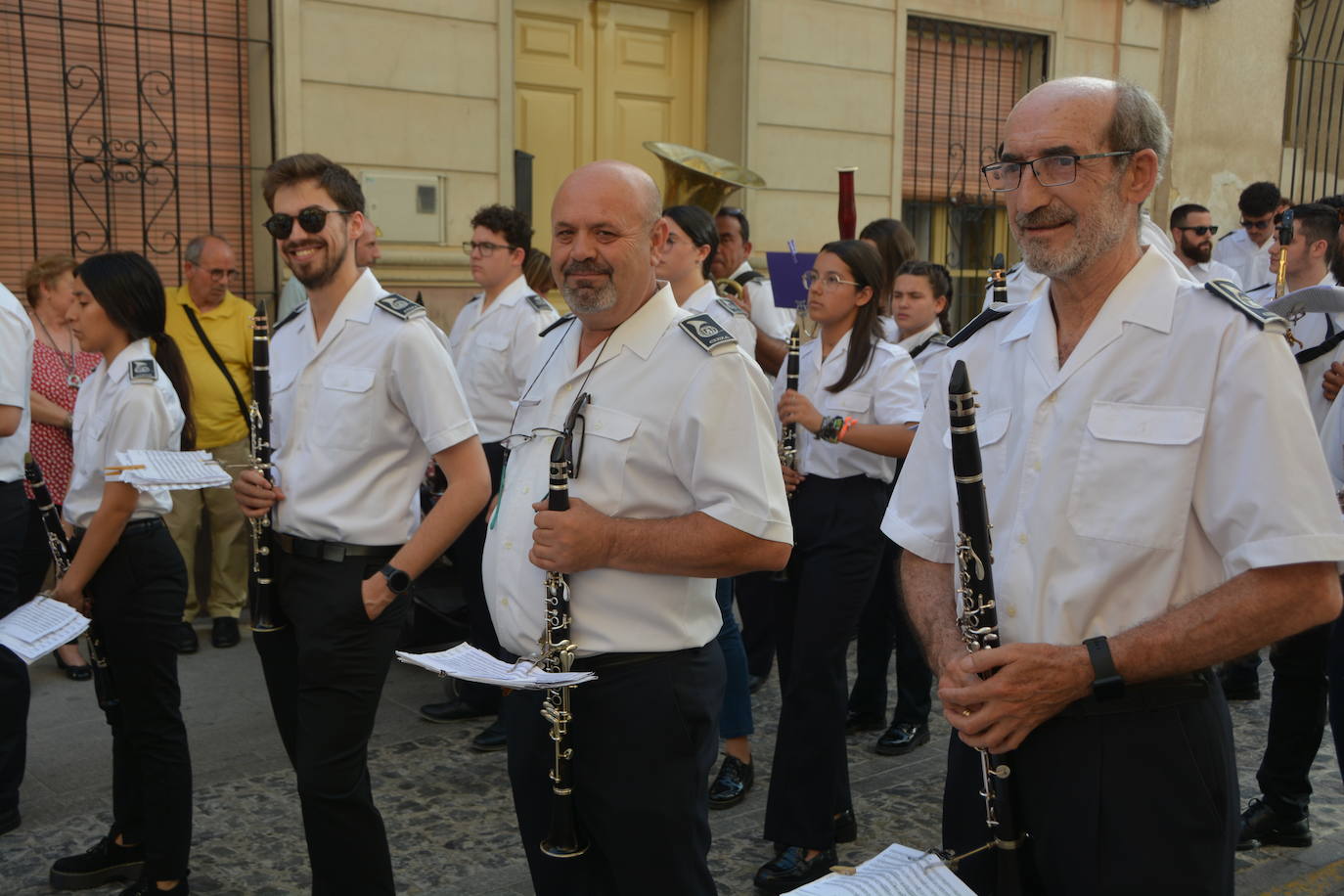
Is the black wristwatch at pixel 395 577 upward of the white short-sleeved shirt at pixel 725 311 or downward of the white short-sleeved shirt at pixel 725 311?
downward

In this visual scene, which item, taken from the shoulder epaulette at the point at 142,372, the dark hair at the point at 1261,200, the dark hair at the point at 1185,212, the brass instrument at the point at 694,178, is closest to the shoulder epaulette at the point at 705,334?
the shoulder epaulette at the point at 142,372

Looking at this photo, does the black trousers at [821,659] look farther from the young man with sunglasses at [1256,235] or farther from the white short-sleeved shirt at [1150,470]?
the young man with sunglasses at [1256,235]

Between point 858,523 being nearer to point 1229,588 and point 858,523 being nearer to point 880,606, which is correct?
point 880,606

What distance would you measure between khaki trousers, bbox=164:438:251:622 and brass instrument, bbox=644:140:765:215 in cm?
308

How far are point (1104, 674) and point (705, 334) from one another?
119cm

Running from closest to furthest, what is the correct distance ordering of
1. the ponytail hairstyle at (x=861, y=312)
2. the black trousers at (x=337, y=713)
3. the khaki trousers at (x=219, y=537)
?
the black trousers at (x=337, y=713)
the ponytail hairstyle at (x=861, y=312)
the khaki trousers at (x=219, y=537)

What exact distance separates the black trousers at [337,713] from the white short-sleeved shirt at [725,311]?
253 cm

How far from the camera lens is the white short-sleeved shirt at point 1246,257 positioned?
9773mm

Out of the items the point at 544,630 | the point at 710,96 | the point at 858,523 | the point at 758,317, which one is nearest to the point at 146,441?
the point at 544,630

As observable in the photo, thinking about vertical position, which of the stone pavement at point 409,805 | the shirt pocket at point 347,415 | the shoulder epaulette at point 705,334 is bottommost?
the stone pavement at point 409,805

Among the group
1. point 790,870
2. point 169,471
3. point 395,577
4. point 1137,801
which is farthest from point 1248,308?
point 169,471

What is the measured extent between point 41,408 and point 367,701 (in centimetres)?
376

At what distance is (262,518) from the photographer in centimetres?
348

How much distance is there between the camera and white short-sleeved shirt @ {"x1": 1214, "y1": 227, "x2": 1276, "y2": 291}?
977cm
